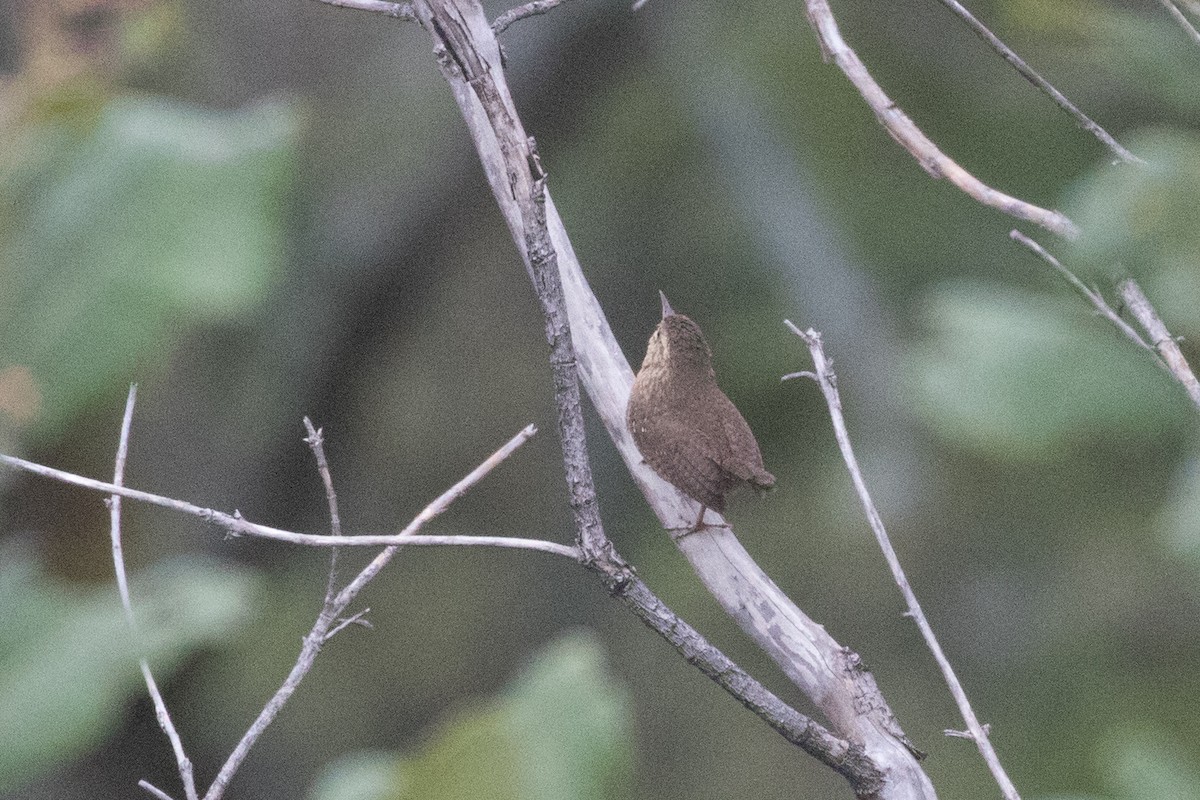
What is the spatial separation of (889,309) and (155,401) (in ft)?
9.97

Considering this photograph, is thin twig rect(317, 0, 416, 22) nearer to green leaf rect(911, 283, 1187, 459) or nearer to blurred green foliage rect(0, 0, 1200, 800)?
blurred green foliage rect(0, 0, 1200, 800)

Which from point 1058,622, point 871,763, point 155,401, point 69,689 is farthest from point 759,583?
point 1058,622

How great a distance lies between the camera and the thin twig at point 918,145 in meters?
1.60

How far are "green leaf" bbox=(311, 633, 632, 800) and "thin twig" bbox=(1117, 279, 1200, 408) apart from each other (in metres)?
1.07

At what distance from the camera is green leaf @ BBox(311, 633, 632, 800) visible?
1.98 meters

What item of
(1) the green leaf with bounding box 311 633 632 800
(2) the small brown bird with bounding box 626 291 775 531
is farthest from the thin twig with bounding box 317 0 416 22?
(1) the green leaf with bounding box 311 633 632 800

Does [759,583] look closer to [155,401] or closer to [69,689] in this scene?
[69,689]

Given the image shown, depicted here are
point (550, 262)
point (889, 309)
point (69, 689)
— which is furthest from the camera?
point (889, 309)

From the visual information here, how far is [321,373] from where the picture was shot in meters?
4.74

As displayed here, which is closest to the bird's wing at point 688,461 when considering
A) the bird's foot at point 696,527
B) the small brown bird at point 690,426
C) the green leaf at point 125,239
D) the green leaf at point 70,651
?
the small brown bird at point 690,426

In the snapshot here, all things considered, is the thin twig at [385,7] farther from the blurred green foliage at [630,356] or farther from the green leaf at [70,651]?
the green leaf at [70,651]

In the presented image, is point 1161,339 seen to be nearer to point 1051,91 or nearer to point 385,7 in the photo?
point 1051,91

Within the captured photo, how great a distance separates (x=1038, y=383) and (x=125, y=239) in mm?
2501

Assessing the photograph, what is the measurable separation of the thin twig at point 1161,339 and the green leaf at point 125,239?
2.35m
